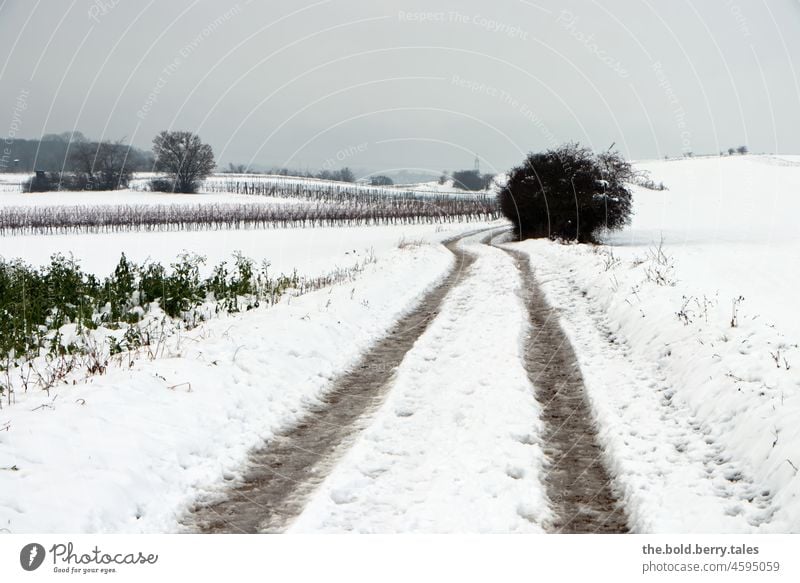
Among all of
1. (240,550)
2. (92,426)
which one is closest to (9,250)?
(92,426)

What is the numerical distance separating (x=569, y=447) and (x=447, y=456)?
1.49m

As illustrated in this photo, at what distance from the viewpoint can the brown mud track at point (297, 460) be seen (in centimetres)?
535

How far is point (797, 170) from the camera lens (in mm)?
95250

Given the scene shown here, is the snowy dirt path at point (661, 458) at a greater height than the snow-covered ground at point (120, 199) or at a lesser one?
lesser

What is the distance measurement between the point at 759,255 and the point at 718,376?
2536cm

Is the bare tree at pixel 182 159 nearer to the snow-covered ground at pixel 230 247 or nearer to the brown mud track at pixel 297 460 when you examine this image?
the snow-covered ground at pixel 230 247

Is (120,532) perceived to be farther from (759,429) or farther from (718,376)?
(718,376)

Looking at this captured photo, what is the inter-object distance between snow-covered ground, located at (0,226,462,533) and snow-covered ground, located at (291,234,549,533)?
1.35m

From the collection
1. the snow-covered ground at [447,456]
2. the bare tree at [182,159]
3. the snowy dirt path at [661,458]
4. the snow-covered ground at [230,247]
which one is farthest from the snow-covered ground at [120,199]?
the snowy dirt path at [661,458]

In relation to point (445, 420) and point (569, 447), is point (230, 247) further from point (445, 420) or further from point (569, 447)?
point (569, 447)

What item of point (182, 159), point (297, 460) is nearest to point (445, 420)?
point (297, 460)

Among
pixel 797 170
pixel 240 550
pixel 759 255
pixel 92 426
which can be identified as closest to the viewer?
pixel 240 550

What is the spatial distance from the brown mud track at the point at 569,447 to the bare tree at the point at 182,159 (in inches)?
3151

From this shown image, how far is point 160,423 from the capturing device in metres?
6.73
